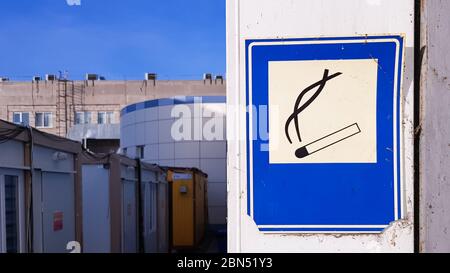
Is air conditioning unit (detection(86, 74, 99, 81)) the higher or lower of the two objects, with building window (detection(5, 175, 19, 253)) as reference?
higher

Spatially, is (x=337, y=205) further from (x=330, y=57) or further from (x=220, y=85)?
(x=220, y=85)

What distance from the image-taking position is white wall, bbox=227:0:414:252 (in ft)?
5.01

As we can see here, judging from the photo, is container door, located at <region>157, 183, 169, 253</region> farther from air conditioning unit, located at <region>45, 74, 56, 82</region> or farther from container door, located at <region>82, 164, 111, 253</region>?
air conditioning unit, located at <region>45, 74, 56, 82</region>

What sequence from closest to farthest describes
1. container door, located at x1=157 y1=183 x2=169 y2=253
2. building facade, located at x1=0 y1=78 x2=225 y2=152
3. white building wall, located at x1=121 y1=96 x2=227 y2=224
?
container door, located at x1=157 y1=183 x2=169 y2=253 < white building wall, located at x1=121 y1=96 x2=227 y2=224 < building facade, located at x1=0 y1=78 x2=225 y2=152

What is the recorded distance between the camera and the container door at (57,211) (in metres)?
6.49

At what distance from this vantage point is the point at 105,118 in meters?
40.3

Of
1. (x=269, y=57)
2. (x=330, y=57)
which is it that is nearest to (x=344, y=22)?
(x=330, y=57)

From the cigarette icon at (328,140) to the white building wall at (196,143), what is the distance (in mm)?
22370

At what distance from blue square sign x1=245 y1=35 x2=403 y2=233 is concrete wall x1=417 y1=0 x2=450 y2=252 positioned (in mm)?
88

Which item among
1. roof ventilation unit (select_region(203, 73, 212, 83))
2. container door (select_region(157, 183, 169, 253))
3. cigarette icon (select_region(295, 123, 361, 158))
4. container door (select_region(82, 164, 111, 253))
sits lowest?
container door (select_region(157, 183, 169, 253))

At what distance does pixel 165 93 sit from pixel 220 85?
547 cm

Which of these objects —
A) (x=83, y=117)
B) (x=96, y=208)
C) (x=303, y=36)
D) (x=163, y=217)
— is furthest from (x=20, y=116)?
(x=303, y=36)

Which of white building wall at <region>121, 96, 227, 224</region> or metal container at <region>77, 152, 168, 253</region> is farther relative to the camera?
white building wall at <region>121, 96, 227, 224</region>

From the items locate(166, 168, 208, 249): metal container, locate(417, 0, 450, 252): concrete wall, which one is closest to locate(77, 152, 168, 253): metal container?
locate(166, 168, 208, 249): metal container
